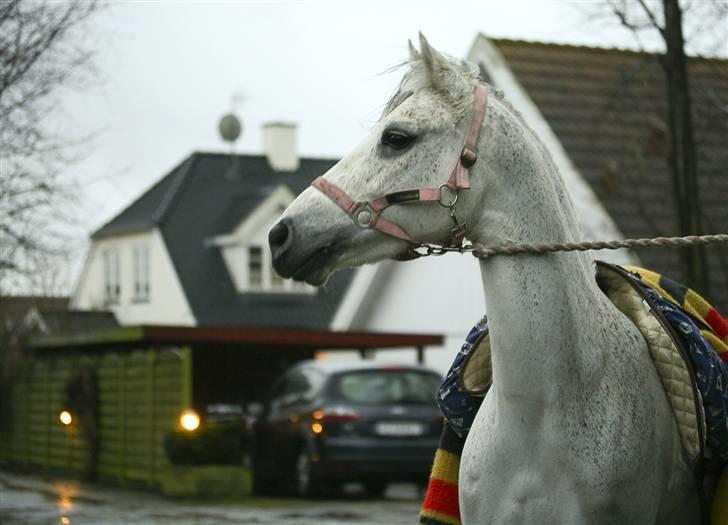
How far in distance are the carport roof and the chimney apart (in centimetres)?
2579

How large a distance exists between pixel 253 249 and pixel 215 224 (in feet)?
5.78

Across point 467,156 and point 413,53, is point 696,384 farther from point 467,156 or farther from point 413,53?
point 413,53

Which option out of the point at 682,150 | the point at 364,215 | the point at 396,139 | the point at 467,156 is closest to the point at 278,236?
the point at 364,215

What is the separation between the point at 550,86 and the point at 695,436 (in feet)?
85.0

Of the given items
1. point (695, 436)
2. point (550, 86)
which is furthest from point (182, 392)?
point (695, 436)

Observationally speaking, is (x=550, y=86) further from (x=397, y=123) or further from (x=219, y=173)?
(x=397, y=123)

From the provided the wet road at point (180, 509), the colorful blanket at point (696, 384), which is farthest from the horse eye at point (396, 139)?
the wet road at point (180, 509)

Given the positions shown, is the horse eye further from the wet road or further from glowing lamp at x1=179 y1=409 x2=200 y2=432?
glowing lamp at x1=179 y1=409 x2=200 y2=432

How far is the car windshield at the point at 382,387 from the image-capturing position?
19.8m

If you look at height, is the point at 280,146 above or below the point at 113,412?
above

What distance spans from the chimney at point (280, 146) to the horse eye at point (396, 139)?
47.3 m

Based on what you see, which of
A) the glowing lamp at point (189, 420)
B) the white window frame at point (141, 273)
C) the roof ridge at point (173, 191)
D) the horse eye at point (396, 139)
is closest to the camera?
the horse eye at point (396, 139)

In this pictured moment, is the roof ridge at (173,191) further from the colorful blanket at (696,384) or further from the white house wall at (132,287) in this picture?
the colorful blanket at (696,384)

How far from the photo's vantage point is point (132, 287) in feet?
170
